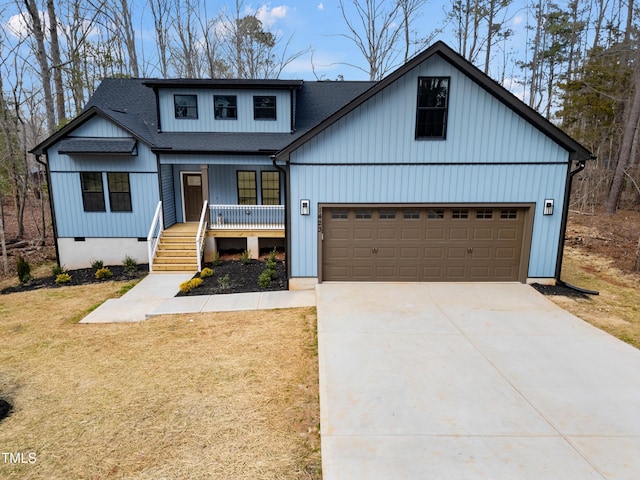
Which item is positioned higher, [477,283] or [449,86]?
[449,86]

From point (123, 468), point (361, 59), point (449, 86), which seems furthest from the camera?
point (361, 59)

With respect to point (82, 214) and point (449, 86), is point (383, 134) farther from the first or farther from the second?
point (82, 214)

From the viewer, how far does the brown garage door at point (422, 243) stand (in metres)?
9.84

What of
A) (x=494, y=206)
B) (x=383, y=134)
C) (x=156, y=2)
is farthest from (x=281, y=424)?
(x=156, y=2)

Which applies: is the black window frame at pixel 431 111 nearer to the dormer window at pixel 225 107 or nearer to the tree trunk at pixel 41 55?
the dormer window at pixel 225 107

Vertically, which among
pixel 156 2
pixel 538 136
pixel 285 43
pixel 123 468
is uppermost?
pixel 156 2

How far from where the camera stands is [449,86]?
906 centimetres

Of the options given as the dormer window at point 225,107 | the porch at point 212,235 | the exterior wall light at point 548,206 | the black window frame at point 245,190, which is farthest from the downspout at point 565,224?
the dormer window at point 225,107

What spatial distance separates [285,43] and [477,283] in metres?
23.2

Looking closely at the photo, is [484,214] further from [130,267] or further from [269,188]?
[130,267]

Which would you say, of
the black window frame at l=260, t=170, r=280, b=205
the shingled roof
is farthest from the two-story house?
the black window frame at l=260, t=170, r=280, b=205

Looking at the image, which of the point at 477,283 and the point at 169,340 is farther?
the point at 477,283

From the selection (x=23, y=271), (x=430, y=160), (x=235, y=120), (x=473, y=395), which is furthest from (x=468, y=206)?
(x=23, y=271)

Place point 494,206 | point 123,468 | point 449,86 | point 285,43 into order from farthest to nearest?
point 285,43
point 494,206
point 449,86
point 123,468
